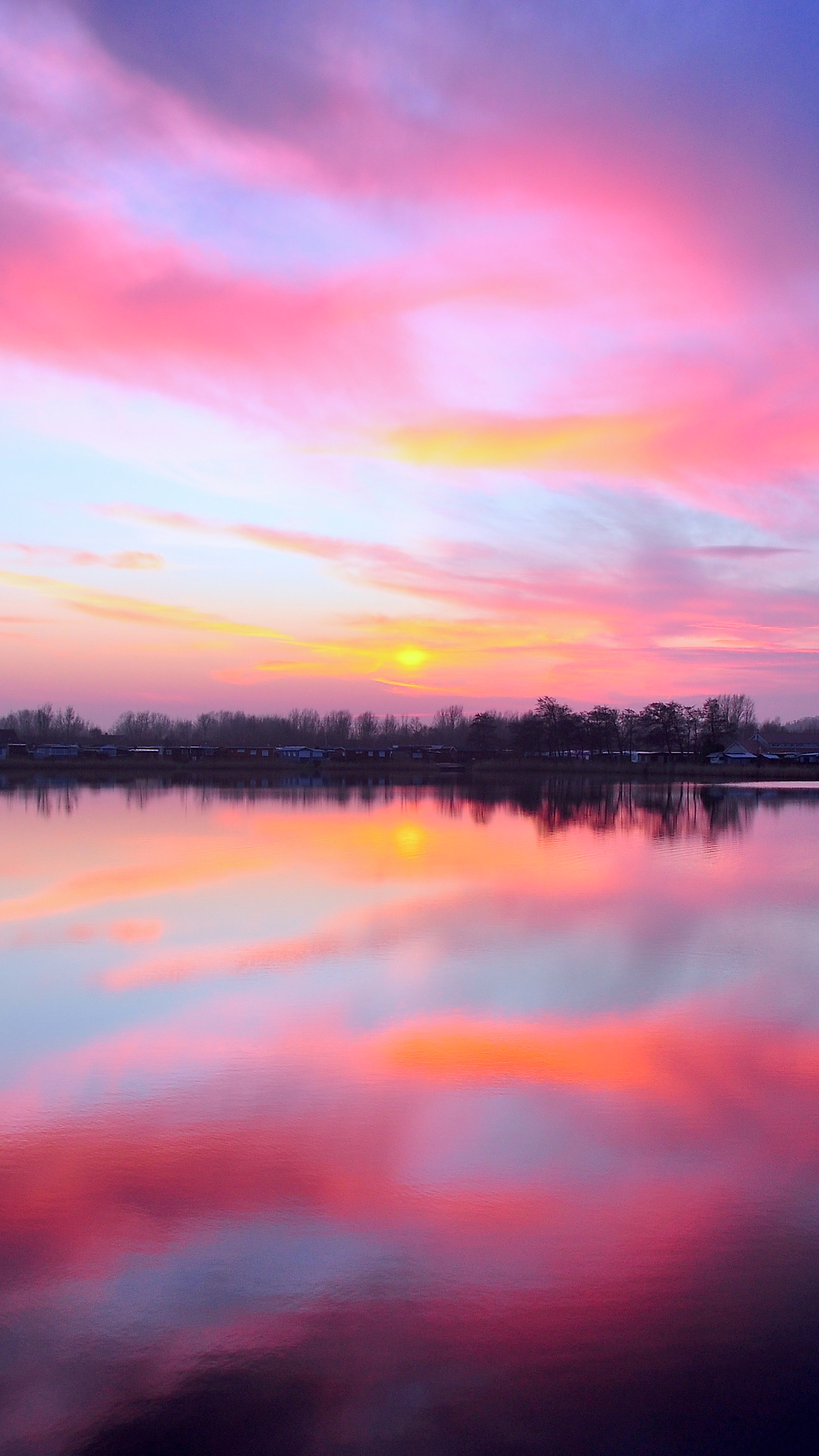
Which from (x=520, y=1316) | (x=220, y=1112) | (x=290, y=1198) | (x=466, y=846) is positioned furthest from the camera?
(x=466, y=846)

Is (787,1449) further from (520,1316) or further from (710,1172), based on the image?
(710,1172)

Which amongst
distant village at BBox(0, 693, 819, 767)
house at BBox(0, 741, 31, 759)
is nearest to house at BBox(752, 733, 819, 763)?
distant village at BBox(0, 693, 819, 767)

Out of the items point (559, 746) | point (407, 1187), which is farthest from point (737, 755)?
point (407, 1187)

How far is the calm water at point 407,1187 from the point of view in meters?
4.15

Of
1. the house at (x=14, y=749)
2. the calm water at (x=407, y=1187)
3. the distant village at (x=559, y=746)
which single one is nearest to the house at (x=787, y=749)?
the distant village at (x=559, y=746)

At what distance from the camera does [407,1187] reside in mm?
6043

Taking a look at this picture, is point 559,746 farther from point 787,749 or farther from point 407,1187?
point 407,1187

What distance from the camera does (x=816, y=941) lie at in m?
13.1

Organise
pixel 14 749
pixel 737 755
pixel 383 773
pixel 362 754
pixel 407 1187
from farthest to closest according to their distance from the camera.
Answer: pixel 362 754, pixel 14 749, pixel 737 755, pixel 383 773, pixel 407 1187

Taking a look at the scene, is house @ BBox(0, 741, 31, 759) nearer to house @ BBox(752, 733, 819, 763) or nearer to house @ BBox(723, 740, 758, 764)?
house @ BBox(723, 740, 758, 764)

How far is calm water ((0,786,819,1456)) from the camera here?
4152 mm

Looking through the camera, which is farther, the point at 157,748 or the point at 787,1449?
the point at 157,748

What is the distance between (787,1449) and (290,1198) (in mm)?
2931

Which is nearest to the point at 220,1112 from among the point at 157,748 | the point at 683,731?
the point at 683,731
